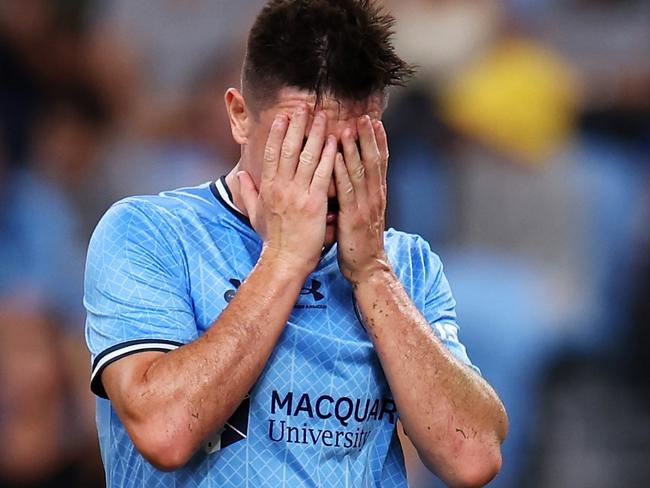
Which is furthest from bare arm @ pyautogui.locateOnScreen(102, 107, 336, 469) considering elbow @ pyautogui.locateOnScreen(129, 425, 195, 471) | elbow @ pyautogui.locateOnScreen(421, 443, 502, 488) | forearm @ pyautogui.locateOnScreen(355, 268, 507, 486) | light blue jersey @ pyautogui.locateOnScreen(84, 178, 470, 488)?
elbow @ pyautogui.locateOnScreen(421, 443, 502, 488)

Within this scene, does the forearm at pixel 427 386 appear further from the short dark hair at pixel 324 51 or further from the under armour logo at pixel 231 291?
the short dark hair at pixel 324 51

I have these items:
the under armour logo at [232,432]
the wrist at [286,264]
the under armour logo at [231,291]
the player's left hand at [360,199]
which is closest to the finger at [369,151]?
the player's left hand at [360,199]

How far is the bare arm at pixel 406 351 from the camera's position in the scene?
2811 millimetres

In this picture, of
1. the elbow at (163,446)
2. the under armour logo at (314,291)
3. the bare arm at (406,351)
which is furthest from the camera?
the under armour logo at (314,291)

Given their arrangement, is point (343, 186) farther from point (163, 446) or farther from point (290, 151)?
point (163, 446)

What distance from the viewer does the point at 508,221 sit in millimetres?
7223

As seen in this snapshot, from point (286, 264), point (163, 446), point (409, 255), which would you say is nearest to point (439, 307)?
point (409, 255)

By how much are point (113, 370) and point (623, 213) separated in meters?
5.45

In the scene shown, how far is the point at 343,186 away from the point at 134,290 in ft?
1.82

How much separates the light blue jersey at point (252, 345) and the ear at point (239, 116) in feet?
0.55

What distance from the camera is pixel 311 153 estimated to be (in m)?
2.80

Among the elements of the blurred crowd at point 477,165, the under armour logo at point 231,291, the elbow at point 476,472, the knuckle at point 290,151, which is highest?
the knuckle at point 290,151

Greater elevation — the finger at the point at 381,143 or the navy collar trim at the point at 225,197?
the finger at the point at 381,143

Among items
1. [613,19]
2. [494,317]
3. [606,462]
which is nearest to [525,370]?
[494,317]
